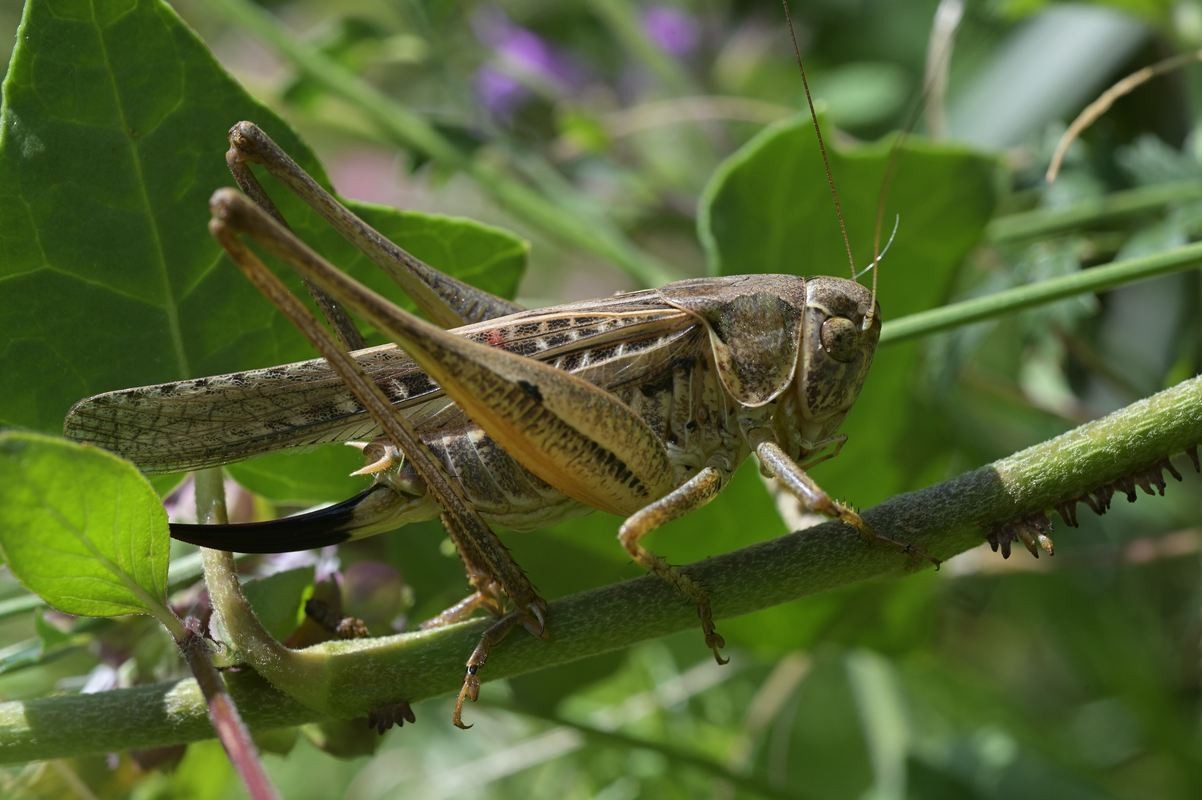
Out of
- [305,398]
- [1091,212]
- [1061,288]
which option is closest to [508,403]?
[305,398]

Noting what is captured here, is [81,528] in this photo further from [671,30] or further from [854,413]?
[671,30]

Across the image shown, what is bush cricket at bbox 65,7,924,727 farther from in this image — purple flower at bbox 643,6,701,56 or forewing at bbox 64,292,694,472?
purple flower at bbox 643,6,701,56

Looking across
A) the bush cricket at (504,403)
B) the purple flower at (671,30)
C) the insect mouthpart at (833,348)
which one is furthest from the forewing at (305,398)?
the purple flower at (671,30)

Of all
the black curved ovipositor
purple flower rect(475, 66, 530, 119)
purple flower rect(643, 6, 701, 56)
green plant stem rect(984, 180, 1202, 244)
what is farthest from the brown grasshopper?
purple flower rect(475, 66, 530, 119)

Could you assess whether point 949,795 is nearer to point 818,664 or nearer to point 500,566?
point 818,664

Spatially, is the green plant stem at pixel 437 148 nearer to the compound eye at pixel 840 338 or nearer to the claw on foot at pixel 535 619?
the compound eye at pixel 840 338

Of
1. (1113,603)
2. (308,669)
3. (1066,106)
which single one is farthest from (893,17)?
(308,669)
